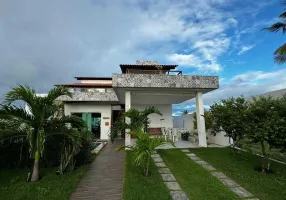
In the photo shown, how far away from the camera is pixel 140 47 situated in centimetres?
1268

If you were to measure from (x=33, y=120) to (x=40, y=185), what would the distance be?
1.73m

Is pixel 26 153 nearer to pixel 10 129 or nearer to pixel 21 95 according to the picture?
pixel 10 129

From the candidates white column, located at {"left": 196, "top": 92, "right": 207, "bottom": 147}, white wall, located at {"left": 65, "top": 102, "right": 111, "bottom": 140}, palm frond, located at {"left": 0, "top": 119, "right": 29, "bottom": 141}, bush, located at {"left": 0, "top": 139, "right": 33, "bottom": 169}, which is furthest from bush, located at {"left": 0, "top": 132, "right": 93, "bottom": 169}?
white wall, located at {"left": 65, "top": 102, "right": 111, "bottom": 140}

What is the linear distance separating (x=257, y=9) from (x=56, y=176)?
12.1 metres

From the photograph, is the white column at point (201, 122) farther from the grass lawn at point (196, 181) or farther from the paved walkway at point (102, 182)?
the paved walkway at point (102, 182)

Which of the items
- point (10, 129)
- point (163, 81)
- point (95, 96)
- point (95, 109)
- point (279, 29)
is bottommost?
point (10, 129)

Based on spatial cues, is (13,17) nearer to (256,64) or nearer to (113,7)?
(113,7)

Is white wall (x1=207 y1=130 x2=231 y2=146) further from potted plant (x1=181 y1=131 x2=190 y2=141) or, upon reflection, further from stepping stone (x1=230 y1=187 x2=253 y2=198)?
stepping stone (x1=230 y1=187 x2=253 y2=198)

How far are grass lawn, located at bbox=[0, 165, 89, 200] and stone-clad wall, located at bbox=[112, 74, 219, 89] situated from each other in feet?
14.9

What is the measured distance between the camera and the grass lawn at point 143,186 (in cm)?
365

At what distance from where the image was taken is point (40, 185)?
14.1 ft

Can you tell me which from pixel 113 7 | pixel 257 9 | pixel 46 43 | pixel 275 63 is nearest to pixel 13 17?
pixel 46 43

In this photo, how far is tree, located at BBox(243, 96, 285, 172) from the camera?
4738 millimetres

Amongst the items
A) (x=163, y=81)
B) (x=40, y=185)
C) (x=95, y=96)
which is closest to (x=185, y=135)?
(x=163, y=81)
